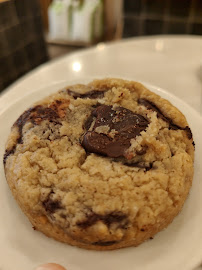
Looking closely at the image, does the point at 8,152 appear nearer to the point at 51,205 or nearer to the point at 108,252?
the point at 51,205

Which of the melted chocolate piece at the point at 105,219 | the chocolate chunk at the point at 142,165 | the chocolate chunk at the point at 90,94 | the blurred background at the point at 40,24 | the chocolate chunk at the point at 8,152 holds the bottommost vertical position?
the blurred background at the point at 40,24

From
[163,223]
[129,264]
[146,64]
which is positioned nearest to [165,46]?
[146,64]

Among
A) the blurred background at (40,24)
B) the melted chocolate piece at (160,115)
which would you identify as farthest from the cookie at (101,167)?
the blurred background at (40,24)

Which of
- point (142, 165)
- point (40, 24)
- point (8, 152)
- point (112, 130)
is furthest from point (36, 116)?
point (40, 24)

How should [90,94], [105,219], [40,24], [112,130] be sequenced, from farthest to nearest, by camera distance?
[40,24] < [90,94] < [112,130] < [105,219]

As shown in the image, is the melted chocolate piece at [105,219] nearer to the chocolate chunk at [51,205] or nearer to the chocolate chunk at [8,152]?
the chocolate chunk at [51,205]
